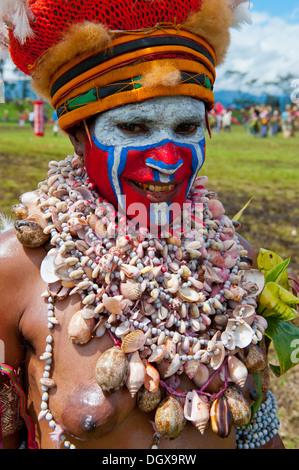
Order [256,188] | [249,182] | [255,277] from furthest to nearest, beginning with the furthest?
[249,182], [256,188], [255,277]

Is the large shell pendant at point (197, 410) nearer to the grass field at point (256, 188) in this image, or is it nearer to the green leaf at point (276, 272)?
the green leaf at point (276, 272)

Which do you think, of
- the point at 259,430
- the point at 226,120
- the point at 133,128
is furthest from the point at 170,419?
the point at 226,120

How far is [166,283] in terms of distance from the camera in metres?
1.64

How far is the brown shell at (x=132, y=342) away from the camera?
1.50 m

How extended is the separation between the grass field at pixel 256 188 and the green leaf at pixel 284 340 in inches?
32.4

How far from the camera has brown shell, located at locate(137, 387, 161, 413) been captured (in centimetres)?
151

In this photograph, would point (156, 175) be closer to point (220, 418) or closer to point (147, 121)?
point (147, 121)

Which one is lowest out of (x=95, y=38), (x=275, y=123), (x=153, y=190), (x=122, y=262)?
(x=122, y=262)

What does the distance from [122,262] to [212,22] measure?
3.12 ft

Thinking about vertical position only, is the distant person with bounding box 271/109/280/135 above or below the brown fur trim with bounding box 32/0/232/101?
above

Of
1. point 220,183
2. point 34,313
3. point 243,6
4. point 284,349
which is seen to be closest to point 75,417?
point 34,313

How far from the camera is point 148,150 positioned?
1548mm

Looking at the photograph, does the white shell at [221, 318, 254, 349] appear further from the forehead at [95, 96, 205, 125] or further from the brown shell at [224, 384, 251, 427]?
the forehead at [95, 96, 205, 125]

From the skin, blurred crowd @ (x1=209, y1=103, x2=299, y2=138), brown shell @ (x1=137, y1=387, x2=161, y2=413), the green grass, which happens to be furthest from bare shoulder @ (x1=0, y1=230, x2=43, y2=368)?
blurred crowd @ (x1=209, y1=103, x2=299, y2=138)
